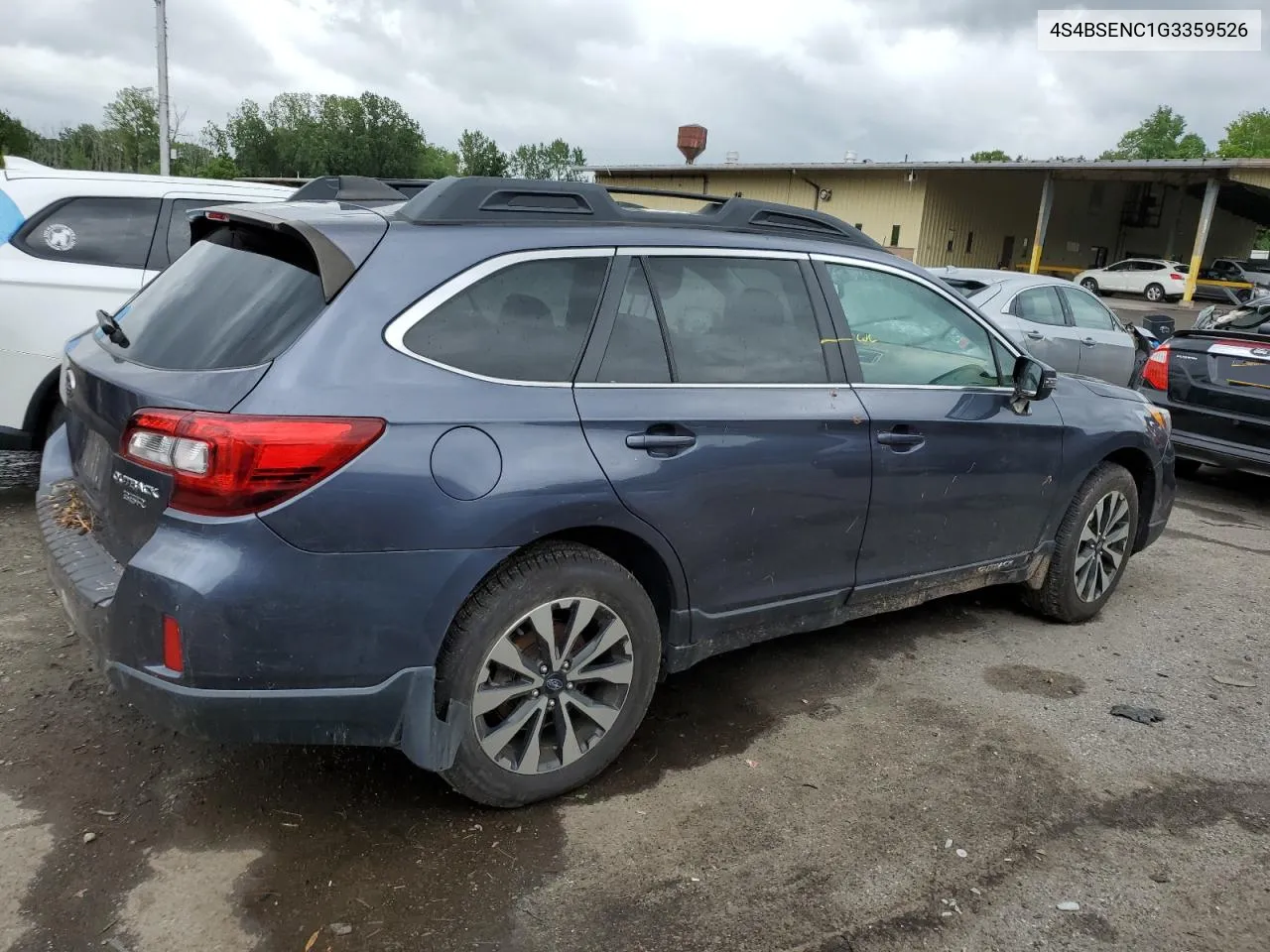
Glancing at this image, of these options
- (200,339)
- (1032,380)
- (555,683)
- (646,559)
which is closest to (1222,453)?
(1032,380)

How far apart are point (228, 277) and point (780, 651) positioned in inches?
107

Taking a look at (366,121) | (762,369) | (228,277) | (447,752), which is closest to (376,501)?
(447,752)

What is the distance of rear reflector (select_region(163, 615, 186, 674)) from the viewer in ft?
7.93

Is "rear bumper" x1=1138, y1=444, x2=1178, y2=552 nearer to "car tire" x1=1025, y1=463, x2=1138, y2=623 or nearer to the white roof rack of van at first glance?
"car tire" x1=1025, y1=463, x2=1138, y2=623

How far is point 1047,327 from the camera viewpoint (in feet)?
31.8

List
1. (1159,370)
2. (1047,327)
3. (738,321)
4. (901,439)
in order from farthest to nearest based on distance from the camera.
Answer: (1047,327), (1159,370), (901,439), (738,321)

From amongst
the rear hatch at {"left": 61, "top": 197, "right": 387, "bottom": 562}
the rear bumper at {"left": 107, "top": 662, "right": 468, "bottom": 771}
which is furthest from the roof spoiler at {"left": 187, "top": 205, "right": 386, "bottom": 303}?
the rear bumper at {"left": 107, "top": 662, "right": 468, "bottom": 771}

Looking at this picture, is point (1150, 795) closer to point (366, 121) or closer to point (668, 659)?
point (668, 659)

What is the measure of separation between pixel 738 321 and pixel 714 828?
5.49ft

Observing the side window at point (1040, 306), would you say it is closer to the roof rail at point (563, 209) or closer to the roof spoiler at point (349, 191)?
the roof rail at point (563, 209)

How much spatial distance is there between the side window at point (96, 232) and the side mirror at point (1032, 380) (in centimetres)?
467


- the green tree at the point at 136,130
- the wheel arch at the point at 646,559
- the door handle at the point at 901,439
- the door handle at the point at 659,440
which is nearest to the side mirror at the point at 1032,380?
the door handle at the point at 901,439

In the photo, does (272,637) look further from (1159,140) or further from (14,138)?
(1159,140)

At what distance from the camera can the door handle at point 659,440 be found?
2961mm
